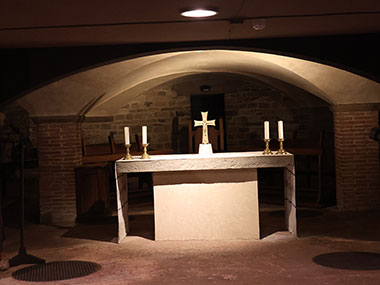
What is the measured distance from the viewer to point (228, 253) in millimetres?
6992

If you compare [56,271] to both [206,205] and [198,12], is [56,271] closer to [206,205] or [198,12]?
[206,205]

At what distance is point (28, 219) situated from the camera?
9.98 m

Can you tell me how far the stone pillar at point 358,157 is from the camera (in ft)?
31.1

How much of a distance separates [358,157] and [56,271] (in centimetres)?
540

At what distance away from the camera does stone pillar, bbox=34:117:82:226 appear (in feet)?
31.1

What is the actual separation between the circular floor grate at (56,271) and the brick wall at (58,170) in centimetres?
272

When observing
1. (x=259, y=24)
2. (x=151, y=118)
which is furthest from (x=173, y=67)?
(x=259, y=24)

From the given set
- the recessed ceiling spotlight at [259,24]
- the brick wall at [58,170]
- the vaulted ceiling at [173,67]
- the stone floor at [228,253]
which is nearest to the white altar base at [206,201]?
the stone floor at [228,253]

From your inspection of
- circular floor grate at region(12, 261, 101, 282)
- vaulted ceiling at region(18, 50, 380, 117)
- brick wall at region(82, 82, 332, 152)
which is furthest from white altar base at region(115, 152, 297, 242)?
brick wall at region(82, 82, 332, 152)

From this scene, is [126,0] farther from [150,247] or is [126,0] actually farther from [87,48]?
[150,247]

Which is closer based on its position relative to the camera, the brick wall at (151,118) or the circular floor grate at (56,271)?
the circular floor grate at (56,271)

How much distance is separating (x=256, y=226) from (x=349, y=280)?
2.11 m

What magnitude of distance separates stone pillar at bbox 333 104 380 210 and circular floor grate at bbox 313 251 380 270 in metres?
2.84

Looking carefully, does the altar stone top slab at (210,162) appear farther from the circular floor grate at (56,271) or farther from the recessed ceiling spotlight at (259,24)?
the recessed ceiling spotlight at (259,24)
